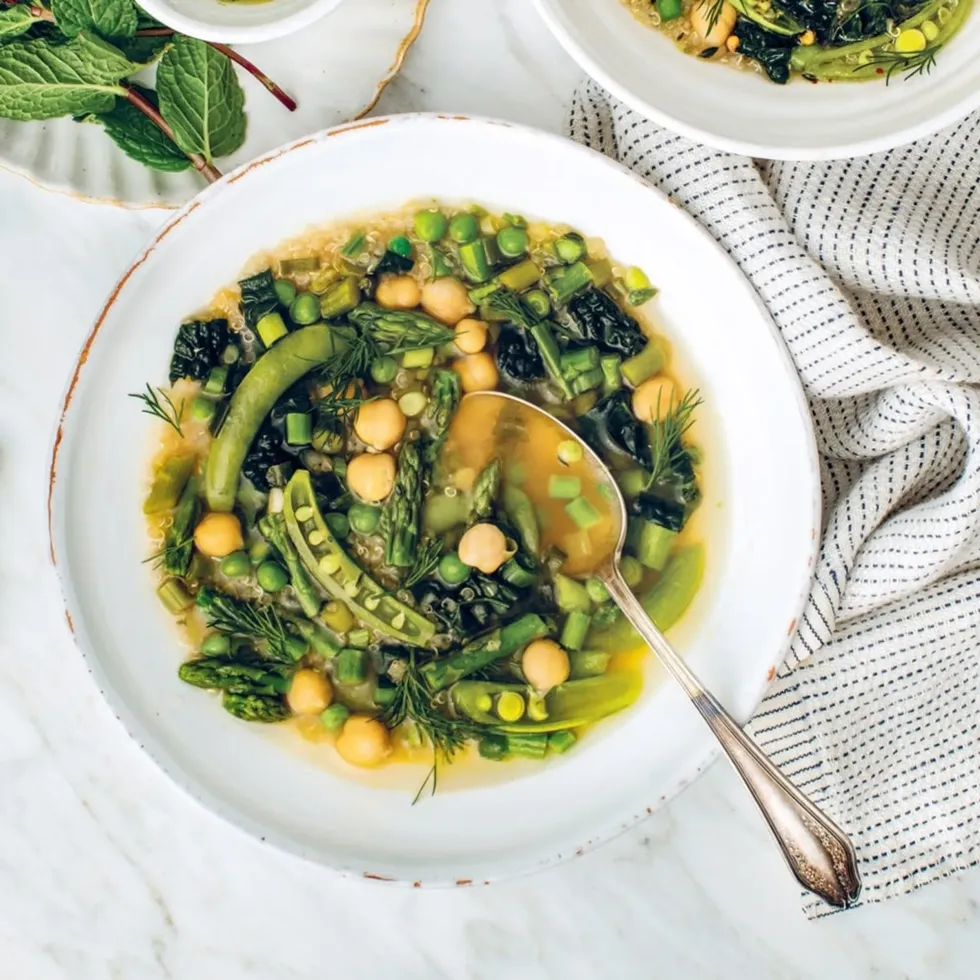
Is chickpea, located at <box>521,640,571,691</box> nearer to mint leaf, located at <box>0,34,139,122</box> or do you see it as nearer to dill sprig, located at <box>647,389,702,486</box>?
dill sprig, located at <box>647,389,702,486</box>

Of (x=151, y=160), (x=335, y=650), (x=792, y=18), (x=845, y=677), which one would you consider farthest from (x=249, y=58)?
(x=845, y=677)

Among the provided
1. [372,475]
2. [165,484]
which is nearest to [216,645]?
[165,484]

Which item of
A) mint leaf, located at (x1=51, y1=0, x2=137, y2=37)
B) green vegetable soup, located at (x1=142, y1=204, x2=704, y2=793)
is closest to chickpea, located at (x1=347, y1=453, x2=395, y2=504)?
green vegetable soup, located at (x1=142, y1=204, x2=704, y2=793)

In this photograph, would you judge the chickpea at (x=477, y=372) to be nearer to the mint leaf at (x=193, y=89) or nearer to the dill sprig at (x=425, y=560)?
the dill sprig at (x=425, y=560)

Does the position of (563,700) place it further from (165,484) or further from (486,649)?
(165,484)

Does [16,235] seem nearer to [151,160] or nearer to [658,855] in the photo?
[151,160]

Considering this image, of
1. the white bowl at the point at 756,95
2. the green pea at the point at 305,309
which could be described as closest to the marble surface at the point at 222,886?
the green pea at the point at 305,309
